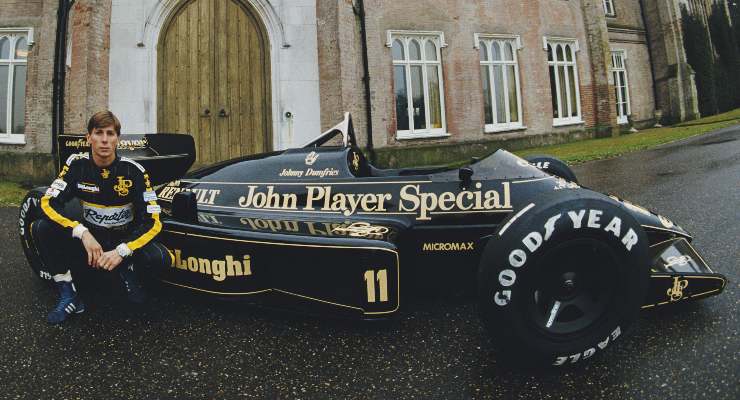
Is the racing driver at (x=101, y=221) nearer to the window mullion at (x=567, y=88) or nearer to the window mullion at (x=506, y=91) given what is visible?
the window mullion at (x=506, y=91)

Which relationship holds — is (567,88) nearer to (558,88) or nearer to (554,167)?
(558,88)

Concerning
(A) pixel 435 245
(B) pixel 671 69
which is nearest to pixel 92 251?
(A) pixel 435 245

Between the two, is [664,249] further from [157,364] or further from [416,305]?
[157,364]

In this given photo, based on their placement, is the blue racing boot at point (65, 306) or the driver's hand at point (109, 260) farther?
the blue racing boot at point (65, 306)

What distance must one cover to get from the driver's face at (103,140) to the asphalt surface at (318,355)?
3.65 ft

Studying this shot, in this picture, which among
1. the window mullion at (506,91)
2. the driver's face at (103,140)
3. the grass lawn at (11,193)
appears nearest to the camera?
the driver's face at (103,140)

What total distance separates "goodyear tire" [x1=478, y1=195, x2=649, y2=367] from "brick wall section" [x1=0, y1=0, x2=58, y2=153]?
520 inches

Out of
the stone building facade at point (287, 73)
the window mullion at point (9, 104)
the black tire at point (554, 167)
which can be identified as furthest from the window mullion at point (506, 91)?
the window mullion at point (9, 104)

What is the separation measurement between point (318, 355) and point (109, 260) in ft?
4.80

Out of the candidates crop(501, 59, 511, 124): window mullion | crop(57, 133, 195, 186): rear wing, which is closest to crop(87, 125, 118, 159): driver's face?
crop(57, 133, 195, 186): rear wing

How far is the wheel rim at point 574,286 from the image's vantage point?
6.82ft

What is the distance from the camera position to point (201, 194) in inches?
142

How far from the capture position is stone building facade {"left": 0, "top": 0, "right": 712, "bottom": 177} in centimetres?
1075

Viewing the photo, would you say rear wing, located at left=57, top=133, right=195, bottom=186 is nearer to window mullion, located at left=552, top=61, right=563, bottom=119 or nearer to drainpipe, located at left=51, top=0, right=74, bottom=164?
drainpipe, located at left=51, top=0, right=74, bottom=164
